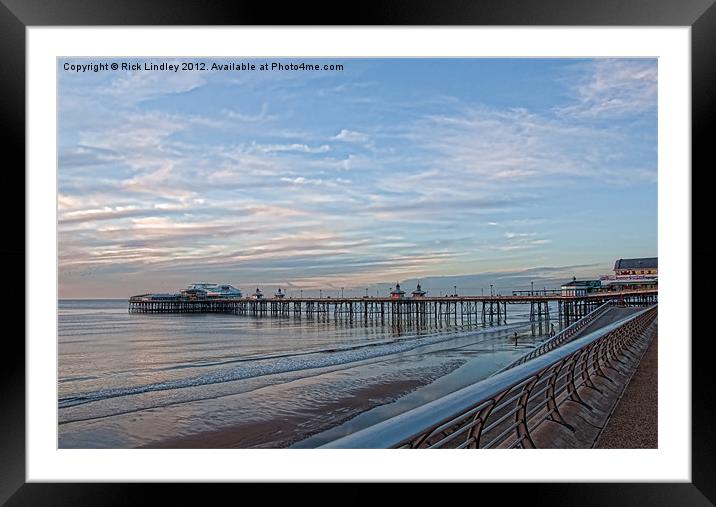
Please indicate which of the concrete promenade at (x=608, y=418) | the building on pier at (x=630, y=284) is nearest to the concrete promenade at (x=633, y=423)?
the concrete promenade at (x=608, y=418)

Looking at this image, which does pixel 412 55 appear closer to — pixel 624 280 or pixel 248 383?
pixel 248 383

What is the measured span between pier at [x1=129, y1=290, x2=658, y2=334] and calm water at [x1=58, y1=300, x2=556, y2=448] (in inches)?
299

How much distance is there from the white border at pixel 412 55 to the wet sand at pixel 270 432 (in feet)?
4.60

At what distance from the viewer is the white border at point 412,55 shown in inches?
93.0

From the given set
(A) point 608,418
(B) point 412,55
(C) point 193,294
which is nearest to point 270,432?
(A) point 608,418

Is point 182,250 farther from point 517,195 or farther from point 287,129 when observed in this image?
point 517,195

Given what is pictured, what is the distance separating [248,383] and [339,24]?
5.72 m

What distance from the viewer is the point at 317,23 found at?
7.45 ft

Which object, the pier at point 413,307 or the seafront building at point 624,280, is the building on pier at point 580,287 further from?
the pier at point 413,307

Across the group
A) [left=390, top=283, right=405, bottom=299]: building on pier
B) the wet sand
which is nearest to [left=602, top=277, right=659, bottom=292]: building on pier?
[left=390, top=283, right=405, bottom=299]: building on pier

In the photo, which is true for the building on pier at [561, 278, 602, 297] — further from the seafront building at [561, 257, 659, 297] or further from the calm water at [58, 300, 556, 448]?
the calm water at [58, 300, 556, 448]

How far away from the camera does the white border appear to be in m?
2.36

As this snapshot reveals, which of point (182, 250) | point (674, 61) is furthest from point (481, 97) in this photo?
point (182, 250)

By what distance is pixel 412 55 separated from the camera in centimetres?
280
